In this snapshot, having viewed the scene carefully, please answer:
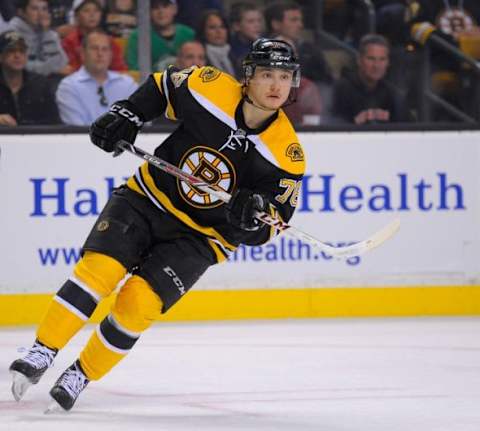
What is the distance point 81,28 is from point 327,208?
1.42m

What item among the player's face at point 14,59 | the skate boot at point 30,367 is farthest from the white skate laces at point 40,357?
the player's face at point 14,59

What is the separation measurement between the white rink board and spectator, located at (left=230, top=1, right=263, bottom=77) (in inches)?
24.6

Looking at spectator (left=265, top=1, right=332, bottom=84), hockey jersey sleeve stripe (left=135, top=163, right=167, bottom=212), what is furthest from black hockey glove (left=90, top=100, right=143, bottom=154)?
spectator (left=265, top=1, right=332, bottom=84)

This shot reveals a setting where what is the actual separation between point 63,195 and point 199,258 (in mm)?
2191

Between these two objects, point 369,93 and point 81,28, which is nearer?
point 81,28

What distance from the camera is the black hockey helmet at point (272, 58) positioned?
3.59 meters

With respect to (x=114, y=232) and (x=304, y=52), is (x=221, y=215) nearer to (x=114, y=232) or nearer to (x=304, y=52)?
(x=114, y=232)

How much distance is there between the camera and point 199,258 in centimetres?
363

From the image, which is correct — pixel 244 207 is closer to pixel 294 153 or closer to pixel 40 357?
pixel 294 153

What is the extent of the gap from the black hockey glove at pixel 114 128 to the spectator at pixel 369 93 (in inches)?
103

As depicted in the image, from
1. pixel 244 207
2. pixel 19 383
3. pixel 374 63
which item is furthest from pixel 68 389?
pixel 374 63

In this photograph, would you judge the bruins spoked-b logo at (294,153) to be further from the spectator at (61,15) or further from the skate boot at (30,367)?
the spectator at (61,15)

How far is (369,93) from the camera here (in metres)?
6.28

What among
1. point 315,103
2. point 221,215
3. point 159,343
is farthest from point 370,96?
point 221,215
